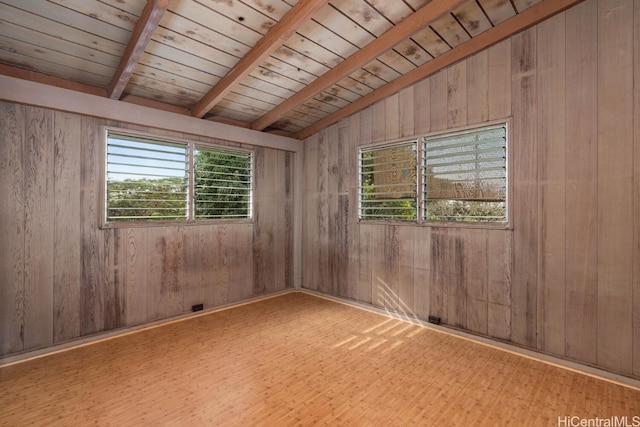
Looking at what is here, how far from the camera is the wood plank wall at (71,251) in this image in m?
2.58

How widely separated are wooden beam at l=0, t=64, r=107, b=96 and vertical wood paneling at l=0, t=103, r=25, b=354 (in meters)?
0.25

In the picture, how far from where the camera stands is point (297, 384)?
2203 mm

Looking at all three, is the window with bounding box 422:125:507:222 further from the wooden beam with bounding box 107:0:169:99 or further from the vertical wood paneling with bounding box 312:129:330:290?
the wooden beam with bounding box 107:0:169:99

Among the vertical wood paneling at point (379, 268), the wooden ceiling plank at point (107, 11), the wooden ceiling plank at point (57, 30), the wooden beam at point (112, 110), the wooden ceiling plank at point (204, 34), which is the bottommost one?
the vertical wood paneling at point (379, 268)

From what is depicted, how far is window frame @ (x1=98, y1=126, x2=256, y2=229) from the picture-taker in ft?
9.89

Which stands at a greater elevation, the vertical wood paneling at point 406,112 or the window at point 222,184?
the vertical wood paneling at point 406,112

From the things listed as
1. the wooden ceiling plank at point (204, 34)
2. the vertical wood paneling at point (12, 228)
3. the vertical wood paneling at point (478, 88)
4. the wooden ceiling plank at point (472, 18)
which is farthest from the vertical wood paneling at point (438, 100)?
the vertical wood paneling at point (12, 228)

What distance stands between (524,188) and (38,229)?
4209 mm

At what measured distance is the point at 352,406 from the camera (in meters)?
1.96

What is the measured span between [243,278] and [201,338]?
3.86 ft

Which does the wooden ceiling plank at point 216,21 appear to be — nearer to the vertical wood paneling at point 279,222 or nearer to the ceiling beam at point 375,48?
the ceiling beam at point 375,48

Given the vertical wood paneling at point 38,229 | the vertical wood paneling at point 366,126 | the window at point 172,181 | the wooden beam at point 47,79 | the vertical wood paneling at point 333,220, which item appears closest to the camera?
the wooden beam at point 47,79

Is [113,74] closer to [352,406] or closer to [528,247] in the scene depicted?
[352,406]

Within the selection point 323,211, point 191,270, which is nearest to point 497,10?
point 323,211
